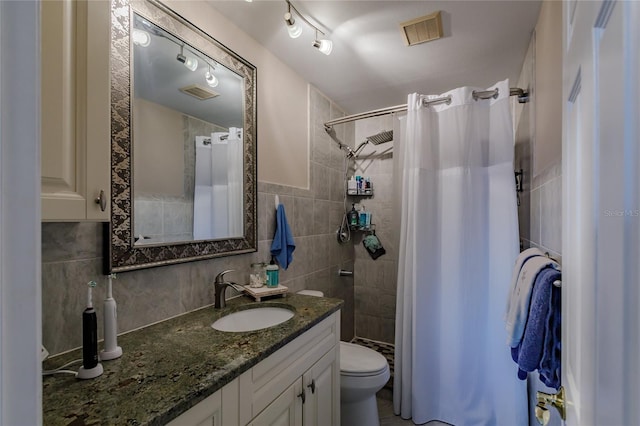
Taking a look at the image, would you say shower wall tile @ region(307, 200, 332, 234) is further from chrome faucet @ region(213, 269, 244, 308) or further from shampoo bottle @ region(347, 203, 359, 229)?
chrome faucet @ region(213, 269, 244, 308)

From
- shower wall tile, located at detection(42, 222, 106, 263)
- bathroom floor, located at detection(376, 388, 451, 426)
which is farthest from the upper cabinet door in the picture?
bathroom floor, located at detection(376, 388, 451, 426)

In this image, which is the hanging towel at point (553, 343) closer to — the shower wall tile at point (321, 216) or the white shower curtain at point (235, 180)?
the white shower curtain at point (235, 180)

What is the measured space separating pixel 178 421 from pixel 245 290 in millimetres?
868

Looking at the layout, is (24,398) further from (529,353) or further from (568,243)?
(529,353)

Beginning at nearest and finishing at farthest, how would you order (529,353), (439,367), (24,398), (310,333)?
(24,398)
(529,353)
(310,333)
(439,367)

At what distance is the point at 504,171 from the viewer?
1.82 meters

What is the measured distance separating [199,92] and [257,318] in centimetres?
116

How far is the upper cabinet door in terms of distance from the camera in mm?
Result: 703

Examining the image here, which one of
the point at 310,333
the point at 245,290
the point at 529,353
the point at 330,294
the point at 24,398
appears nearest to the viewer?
the point at 24,398

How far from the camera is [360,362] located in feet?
5.92

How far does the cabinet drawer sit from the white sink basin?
18 centimetres

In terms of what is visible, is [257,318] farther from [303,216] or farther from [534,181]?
[534,181]

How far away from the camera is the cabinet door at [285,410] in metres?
1.02

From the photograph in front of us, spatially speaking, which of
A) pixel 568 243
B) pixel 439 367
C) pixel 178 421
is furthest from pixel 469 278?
pixel 178 421
